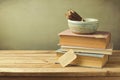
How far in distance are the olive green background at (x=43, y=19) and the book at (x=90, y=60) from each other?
1.37 ft

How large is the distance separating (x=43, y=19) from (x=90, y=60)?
0.54m

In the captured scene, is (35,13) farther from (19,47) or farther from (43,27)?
(19,47)

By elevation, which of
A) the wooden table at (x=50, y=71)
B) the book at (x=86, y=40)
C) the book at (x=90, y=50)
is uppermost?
the book at (x=86, y=40)

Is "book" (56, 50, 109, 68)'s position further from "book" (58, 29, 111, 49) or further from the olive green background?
the olive green background

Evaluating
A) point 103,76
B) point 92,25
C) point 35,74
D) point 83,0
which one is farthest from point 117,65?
point 83,0

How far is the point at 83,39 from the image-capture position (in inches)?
50.7

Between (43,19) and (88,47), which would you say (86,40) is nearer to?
(88,47)

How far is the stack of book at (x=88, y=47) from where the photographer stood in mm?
1255

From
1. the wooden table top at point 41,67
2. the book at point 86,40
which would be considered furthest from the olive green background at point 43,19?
the book at point 86,40

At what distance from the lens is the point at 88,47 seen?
4.19 ft

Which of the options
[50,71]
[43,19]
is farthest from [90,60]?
[43,19]

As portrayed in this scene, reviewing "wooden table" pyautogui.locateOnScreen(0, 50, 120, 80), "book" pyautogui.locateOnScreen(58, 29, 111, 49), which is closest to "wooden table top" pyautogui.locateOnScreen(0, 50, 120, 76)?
"wooden table" pyautogui.locateOnScreen(0, 50, 120, 80)

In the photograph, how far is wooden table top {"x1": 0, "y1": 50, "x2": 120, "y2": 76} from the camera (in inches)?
46.6

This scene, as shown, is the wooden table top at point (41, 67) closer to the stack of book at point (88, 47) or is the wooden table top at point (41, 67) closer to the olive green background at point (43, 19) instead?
the stack of book at point (88, 47)
